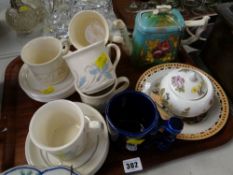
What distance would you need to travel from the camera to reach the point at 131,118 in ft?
1.77

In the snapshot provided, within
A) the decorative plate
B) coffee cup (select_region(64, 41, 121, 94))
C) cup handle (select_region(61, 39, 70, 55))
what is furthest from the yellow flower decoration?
the decorative plate

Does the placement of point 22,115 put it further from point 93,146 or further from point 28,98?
point 93,146

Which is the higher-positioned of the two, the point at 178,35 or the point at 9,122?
the point at 178,35

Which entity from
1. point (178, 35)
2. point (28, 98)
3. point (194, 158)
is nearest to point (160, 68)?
point (178, 35)

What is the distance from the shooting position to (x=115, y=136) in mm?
475

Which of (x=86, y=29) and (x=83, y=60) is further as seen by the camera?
(x=86, y=29)

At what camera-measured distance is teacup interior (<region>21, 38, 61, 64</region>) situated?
0.57 meters

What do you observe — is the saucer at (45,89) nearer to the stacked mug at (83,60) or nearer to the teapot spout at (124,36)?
the stacked mug at (83,60)

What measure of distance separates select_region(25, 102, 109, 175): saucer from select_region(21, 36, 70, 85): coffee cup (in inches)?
5.8

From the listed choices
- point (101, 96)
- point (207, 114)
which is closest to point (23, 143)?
point (101, 96)

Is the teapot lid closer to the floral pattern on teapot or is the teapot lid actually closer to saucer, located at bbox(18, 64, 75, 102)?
the floral pattern on teapot

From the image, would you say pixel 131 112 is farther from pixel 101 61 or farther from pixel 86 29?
pixel 86 29

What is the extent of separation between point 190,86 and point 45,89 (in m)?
0.33

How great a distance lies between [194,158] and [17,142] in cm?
38
